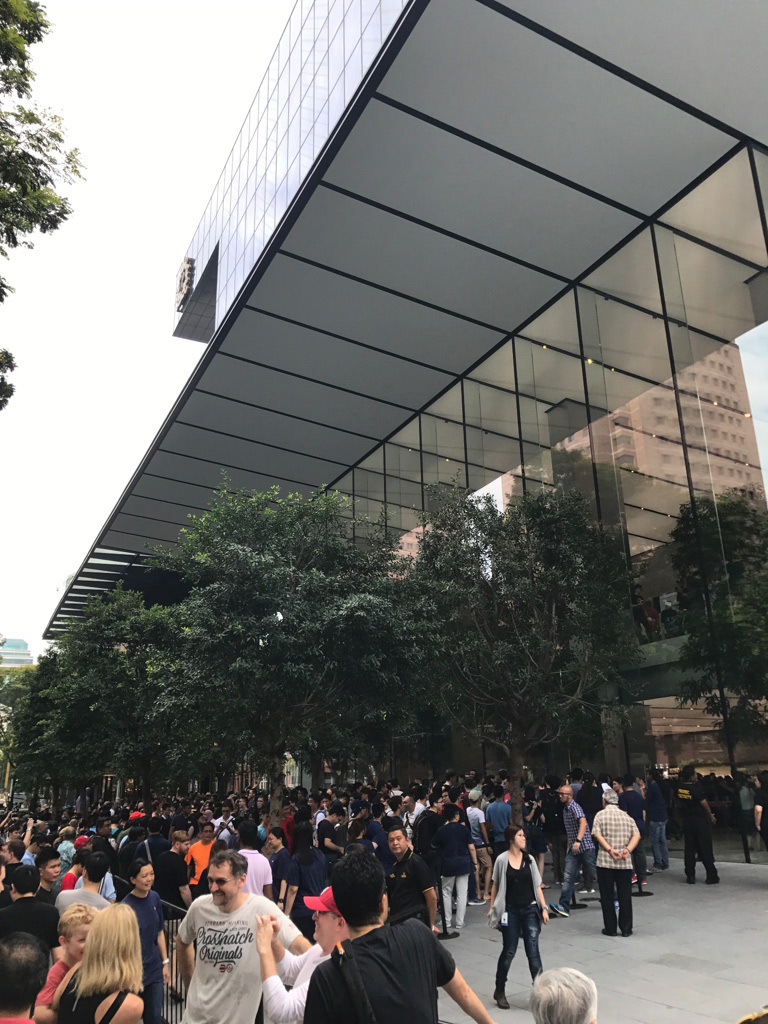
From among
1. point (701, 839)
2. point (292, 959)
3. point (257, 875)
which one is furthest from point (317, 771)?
point (292, 959)

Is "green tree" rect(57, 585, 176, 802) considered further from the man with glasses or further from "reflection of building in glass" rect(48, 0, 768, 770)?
the man with glasses

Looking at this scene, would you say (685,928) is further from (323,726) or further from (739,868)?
(323,726)

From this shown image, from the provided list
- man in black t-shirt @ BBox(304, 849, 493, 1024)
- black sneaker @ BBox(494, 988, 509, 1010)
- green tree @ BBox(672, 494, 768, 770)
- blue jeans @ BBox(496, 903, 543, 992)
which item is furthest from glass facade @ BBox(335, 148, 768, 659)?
man in black t-shirt @ BBox(304, 849, 493, 1024)

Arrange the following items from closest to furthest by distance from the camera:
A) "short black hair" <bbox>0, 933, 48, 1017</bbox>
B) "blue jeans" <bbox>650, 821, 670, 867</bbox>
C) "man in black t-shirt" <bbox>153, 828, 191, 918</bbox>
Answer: "short black hair" <bbox>0, 933, 48, 1017</bbox>
"man in black t-shirt" <bbox>153, 828, 191, 918</bbox>
"blue jeans" <bbox>650, 821, 670, 867</bbox>

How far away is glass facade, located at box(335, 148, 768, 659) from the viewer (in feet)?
43.6

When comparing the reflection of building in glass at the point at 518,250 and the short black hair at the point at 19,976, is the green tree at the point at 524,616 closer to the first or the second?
the reflection of building in glass at the point at 518,250

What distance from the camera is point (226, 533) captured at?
14.8 metres

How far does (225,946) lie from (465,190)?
1323cm

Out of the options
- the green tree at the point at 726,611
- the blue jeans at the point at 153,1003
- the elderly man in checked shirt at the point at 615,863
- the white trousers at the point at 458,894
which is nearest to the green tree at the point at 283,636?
the white trousers at the point at 458,894

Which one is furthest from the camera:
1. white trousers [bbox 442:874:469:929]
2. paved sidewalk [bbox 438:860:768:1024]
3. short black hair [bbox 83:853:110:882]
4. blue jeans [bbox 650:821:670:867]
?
blue jeans [bbox 650:821:670:867]

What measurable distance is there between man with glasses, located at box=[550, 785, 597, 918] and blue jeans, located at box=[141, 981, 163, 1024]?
19.4 ft

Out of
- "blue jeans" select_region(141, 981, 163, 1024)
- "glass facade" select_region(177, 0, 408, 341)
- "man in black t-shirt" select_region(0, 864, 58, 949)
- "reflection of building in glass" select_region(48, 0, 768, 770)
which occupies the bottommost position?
"blue jeans" select_region(141, 981, 163, 1024)

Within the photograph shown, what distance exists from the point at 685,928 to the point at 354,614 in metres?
6.55

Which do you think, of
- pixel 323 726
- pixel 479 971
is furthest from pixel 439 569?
pixel 479 971
